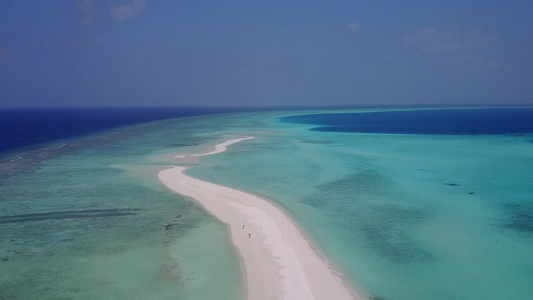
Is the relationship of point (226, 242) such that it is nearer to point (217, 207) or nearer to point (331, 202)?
point (217, 207)

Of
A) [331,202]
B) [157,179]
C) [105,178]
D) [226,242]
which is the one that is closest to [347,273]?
[226,242]

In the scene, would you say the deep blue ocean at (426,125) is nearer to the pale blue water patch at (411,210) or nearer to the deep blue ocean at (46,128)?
the pale blue water patch at (411,210)

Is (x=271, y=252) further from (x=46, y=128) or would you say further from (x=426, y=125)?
(x=46, y=128)

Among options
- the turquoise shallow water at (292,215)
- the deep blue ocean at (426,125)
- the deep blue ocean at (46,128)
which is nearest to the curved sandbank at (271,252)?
the turquoise shallow water at (292,215)

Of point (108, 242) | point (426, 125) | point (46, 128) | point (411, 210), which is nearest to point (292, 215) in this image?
point (411, 210)

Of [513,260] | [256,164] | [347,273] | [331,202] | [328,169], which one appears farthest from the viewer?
[256,164]

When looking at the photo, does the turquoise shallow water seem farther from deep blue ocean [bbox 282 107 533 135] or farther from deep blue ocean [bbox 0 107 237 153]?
deep blue ocean [bbox 282 107 533 135]
